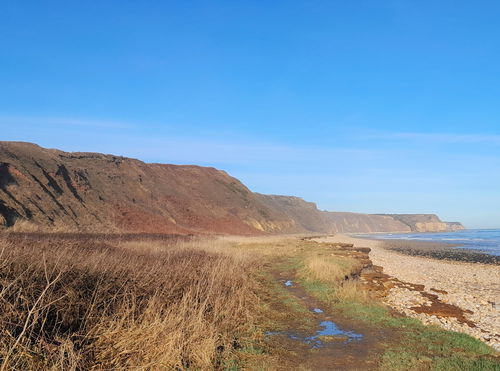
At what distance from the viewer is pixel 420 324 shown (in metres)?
11.2

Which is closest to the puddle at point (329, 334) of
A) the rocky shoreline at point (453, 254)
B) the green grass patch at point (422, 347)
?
Result: the green grass patch at point (422, 347)

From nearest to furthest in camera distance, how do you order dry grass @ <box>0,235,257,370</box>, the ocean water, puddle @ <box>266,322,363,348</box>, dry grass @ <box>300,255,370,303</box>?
dry grass @ <box>0,235,257,370</box>
puddle @ <box>266,322,363,348</box>
dry grass @ <box>300,255,370,303</box>
the ocean water

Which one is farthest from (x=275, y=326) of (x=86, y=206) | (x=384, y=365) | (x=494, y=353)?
(x=86, y=206)

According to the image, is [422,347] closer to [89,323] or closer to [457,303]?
[89,323]

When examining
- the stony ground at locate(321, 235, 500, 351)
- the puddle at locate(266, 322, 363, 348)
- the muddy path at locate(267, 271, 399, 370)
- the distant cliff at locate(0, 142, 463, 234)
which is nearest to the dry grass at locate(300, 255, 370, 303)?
the stony ground at locate(321, 235, 500, 351)

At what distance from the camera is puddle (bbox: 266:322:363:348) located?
32.2 ft

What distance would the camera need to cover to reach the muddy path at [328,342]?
830 cm

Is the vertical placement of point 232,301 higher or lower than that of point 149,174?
lower

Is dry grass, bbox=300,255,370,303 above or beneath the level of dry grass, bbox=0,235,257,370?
beneath

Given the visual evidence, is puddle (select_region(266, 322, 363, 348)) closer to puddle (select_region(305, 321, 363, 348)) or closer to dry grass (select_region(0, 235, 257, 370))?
puddle (select_region(305, 321, 363, 348))

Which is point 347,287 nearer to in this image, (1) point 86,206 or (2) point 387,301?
(2) point 387,301

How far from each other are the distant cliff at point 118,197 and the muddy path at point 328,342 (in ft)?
83.1

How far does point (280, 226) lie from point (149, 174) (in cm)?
3628

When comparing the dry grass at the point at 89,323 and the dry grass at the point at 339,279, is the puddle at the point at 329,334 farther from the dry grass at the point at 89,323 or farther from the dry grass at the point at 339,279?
the dry grass at the point at 339,279
